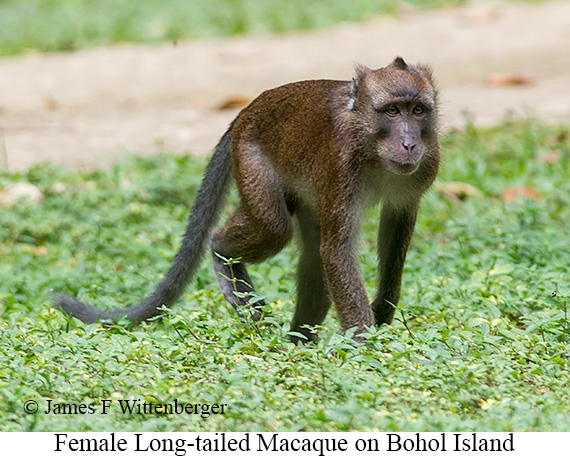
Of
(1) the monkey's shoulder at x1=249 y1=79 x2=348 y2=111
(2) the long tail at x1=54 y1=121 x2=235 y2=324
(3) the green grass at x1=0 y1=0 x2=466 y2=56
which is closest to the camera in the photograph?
(1) the monkey's shoulder at x1=249 y1=79 x2=348 y2=111

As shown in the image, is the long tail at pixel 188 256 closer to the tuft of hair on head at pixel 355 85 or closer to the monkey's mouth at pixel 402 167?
the tuft of hair on head at pixel 355 85

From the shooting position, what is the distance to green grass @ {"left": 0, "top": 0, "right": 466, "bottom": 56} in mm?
16484

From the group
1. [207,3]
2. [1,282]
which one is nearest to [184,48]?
[207,3]

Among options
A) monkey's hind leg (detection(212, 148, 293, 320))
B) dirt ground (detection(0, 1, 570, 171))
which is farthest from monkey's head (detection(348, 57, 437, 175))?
dirt ground (detection(0, 1, 570, 171))

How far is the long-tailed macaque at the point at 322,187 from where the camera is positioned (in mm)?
5523

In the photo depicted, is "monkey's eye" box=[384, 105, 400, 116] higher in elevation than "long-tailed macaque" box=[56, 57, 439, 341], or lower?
higher

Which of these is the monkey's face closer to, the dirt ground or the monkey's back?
the monkey's back

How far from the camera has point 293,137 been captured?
6008 millimetres

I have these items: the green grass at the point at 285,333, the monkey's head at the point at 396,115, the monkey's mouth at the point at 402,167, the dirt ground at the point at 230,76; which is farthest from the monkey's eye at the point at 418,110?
the dirt ground at the point at 230,76

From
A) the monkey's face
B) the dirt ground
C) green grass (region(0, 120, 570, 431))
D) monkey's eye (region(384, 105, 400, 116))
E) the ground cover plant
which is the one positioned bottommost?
green grass (region(0, 120, 570, 431))

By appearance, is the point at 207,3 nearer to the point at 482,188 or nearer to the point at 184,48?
the point at 184,48

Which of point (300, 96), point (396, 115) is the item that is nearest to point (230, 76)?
point (300, 96)

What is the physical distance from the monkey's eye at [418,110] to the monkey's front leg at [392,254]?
582 millimetres
